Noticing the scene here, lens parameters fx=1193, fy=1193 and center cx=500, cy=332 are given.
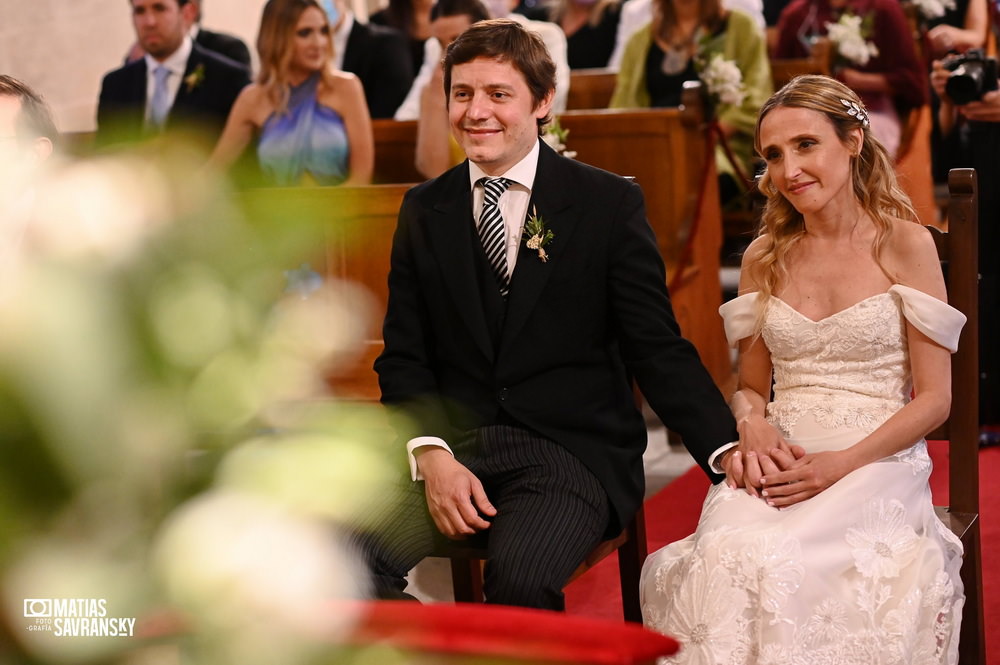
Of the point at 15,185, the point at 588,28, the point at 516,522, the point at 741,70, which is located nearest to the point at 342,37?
the point at 588,28

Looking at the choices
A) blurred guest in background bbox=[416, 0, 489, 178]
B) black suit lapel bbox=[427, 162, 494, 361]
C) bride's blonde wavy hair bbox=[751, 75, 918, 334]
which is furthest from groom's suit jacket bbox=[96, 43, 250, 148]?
bride's blonde wavy hair bbox=[751, 75, 918, 334]

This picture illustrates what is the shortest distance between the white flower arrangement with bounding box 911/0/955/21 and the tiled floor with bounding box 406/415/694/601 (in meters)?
3.19

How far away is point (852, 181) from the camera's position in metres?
2.64

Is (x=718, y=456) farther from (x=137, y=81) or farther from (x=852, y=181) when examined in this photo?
(x=137, y=81)

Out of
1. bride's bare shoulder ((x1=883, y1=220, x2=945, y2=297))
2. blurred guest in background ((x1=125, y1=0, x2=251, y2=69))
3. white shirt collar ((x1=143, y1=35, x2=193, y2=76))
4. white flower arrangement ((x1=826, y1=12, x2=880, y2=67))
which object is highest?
blurred guest in background ((x1=125, y1=0, x2=251, y2=69))

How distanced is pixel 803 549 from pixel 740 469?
25 cm

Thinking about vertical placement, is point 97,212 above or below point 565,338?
above

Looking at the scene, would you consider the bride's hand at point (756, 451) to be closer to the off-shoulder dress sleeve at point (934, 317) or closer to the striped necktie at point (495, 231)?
the off-shoulder dress sleeve at point (934, 317)

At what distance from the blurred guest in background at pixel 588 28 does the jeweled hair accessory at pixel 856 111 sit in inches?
247

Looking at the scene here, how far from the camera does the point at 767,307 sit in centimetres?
265

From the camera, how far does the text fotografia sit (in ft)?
1.38

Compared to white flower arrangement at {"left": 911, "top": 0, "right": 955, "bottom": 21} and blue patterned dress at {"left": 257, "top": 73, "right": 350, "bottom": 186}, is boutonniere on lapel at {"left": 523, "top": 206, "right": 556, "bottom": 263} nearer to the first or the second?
blue patterned dress at {"left": 257, "top": 73, "right": 350, "bottom": 186}

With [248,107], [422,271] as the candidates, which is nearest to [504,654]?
[422,271]

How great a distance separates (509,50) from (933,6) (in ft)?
17.2
